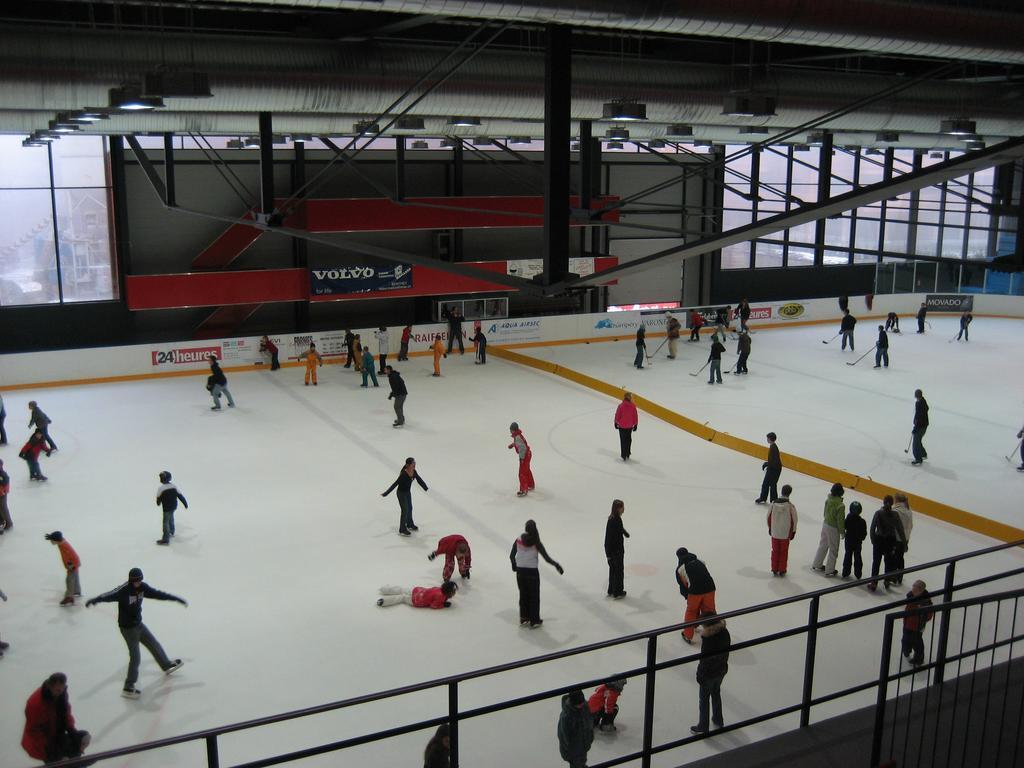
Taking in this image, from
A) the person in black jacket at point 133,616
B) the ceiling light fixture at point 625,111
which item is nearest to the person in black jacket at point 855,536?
the ceiling light fixture at point 625,111

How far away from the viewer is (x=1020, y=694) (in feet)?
22.0

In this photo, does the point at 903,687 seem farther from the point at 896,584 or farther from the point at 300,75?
the point at 300,75

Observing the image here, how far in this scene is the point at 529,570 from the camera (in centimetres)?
1075

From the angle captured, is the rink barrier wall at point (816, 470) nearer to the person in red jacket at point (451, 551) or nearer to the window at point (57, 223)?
the person in red jacket at point (451, 551)

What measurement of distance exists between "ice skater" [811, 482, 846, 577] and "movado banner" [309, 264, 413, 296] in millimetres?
19456

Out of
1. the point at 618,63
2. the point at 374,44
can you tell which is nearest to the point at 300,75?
the point at 374,44

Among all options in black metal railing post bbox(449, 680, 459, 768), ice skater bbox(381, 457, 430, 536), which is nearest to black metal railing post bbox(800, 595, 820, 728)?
black metal railing post bbox(449, 680, 459, 768)

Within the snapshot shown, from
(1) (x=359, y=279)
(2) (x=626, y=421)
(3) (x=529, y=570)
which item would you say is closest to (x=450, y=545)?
(3) (x=529, y=570)

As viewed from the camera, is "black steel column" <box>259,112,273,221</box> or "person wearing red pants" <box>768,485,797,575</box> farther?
"black steel column" <box>259,112,273,221</box>

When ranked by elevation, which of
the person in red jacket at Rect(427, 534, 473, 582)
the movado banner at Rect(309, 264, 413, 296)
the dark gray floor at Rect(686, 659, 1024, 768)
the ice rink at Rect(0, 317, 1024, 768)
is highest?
the movado banner at Rect(309, 264, 413, 296)

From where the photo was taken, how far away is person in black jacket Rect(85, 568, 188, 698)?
934cm

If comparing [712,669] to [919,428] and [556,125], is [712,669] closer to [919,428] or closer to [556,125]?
[556,125]

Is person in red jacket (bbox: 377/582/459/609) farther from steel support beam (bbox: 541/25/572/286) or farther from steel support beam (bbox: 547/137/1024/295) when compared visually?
steel support beam (bbox: 547/137/1024/295)

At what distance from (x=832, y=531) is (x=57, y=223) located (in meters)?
23.4
